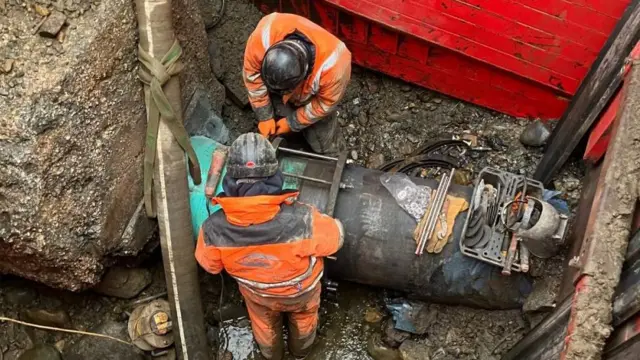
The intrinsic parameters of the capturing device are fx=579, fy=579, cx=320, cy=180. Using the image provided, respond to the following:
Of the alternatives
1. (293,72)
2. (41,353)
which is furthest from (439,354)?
(41,353)

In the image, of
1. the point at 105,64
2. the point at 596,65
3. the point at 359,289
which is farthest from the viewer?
the point at 359,289

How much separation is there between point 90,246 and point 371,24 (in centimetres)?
284

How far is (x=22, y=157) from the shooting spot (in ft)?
10.3

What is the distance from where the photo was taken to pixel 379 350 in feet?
15.0

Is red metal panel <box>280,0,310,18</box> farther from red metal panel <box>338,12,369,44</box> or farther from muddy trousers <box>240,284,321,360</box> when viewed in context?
muddy trousers <box>240,284,321,360</box>

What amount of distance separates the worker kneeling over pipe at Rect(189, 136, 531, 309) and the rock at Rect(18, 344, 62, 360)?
4.61 feet

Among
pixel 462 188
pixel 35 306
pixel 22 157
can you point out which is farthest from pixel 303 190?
pixel 35 306

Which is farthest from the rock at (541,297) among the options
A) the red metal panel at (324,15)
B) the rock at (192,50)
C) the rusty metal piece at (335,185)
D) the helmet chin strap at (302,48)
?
the rock at (192,50)

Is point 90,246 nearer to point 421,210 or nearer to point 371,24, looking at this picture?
point 421,210

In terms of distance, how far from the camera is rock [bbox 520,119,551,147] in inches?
195

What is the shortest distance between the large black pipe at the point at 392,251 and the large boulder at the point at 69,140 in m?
1.17

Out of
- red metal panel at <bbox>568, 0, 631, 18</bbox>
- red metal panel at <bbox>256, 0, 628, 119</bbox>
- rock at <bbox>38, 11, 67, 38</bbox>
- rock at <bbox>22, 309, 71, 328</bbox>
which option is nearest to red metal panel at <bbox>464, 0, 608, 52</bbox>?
red metal panel at <bbox>256, 0, 628, 119</bbox>

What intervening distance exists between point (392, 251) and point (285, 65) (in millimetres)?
1454

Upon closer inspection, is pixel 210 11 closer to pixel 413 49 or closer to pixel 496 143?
pixel 413 49
